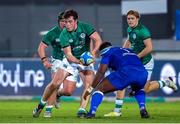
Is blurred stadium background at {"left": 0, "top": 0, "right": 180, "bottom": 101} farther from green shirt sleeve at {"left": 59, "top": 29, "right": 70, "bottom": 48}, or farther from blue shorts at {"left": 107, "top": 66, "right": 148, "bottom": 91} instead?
blue shorts at {"left": 107, "top": 66, "right": 148, "bottom": 91}

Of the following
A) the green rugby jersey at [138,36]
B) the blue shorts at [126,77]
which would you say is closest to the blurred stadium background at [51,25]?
the green rugby jersey at [138,36]

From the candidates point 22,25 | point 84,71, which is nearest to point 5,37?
point 22,25

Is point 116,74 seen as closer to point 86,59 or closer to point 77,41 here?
point 86,59

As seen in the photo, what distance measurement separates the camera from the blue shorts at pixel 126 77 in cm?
1527

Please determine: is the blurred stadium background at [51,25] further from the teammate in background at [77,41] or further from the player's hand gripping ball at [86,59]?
the player's hand gripping ball at [86,59]

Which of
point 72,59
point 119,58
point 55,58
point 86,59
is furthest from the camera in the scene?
point 55,58

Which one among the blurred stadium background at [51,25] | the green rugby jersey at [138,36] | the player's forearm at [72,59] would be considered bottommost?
the blurred stadium background at [51,25]

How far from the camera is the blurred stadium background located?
998 inches

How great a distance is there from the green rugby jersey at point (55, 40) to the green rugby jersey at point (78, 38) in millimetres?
952

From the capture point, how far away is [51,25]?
3000cm

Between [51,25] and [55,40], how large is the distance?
12.8 m

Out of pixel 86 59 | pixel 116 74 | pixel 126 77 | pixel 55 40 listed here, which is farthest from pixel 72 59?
pixel 55 40

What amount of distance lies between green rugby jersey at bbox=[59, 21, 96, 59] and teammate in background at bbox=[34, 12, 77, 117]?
0.37 meters

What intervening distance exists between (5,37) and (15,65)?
4.72 m
